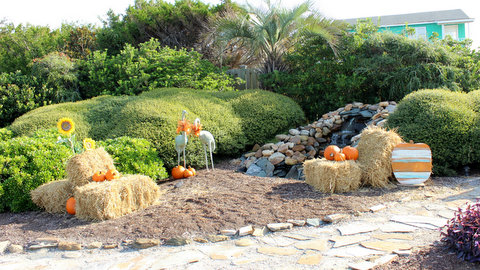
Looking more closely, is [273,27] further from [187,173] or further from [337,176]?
[337,176]

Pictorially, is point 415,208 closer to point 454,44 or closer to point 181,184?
point 181,184

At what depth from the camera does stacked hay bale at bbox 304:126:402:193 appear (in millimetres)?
5164

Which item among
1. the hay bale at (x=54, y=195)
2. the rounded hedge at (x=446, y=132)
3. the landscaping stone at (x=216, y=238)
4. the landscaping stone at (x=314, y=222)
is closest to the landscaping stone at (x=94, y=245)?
the landscaping stone at (x=216, y=238)

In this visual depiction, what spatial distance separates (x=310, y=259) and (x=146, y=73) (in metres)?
8.06

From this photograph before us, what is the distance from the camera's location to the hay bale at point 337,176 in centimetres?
514

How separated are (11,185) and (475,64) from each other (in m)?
9.81

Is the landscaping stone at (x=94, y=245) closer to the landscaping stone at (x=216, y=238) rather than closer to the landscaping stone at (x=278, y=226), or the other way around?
the landscaping stone at (x=216, y=238)

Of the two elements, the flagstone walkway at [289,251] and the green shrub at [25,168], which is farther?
the green shrub at [25,168]

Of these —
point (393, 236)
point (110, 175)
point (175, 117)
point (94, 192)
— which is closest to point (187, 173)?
point (175, 117)

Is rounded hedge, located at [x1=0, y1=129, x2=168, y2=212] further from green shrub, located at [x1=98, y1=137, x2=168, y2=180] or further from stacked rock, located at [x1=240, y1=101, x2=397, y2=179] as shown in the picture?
stacked rock, located at [x1=240, y1=101, x2=397, y2=179]

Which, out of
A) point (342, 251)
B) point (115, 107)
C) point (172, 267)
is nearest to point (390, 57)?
point (115, 107)

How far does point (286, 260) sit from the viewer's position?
3.29 m

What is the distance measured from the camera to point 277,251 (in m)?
3.50

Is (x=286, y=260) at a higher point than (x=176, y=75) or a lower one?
lower
